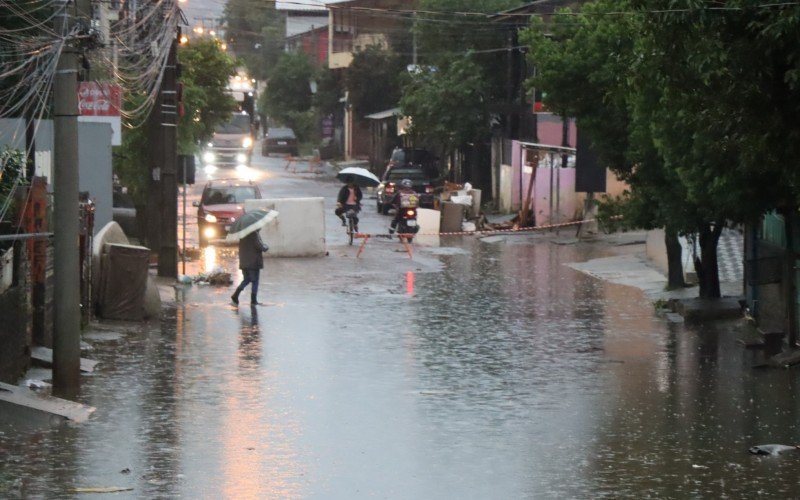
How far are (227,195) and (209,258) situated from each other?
613 centimetres

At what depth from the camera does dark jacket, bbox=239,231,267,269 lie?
21234mm

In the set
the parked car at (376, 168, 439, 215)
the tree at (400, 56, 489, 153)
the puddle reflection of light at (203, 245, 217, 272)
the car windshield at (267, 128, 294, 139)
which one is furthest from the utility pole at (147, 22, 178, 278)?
the car windshield at (267, 128, 294, 139)

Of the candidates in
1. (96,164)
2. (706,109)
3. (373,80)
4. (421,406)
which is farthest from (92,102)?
(373,80)

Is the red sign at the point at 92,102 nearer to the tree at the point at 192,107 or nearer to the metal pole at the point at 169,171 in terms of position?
the metal pole at the point at 169,171

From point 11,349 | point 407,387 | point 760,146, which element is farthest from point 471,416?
point 11,349

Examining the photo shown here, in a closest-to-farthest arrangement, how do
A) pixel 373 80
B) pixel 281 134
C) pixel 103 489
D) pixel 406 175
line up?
pixel 103 489 → pixel 406 175 → pixel 373 80 → pixel 281 134

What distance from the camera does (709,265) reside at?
21.1m

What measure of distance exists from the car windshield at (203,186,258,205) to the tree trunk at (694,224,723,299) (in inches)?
660

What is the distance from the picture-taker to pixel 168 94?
23.9 metres

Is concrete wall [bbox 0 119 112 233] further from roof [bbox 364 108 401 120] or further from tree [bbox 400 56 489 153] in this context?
roof [bbox 364 108 401 120]

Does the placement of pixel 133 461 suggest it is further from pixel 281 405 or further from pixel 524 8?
pixel 524 8

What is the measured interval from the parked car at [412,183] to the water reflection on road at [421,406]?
71.2 feet

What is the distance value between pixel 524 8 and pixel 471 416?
125 ft

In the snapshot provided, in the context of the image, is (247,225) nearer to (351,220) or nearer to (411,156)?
(351,220)
